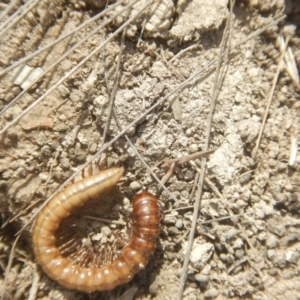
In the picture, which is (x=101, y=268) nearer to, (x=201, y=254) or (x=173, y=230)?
(x=173, y=230)

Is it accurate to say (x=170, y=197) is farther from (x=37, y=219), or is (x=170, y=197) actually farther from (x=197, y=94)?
(x=37, y=219)

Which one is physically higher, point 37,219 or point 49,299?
point 37,219

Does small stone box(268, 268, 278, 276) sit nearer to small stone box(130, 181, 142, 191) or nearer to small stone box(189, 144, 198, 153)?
small stone box(189, 144, 198, 153)

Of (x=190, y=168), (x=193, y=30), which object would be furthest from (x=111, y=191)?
(x=193, y=30)

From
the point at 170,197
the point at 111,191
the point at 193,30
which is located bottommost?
the point at 170,197

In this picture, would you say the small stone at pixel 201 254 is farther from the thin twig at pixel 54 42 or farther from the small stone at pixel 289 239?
the thin twig at pixel 54 42

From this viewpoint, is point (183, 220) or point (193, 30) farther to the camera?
point (183, 220)
